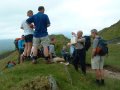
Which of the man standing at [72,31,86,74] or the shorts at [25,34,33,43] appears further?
the shorts at [25,34,33,43]

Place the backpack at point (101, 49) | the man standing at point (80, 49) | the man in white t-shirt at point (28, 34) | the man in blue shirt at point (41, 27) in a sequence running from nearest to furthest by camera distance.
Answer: the man in blue shirt at point (41, 27) < the backpack at point (101, 49) < the man standing at point (80, 49) < the man in white t-shirt at point (28, 34)

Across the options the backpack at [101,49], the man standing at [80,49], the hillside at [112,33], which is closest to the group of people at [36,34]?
the man standing at [80,49]

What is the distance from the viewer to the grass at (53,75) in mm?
20266

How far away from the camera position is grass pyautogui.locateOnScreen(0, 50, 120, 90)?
2027cm

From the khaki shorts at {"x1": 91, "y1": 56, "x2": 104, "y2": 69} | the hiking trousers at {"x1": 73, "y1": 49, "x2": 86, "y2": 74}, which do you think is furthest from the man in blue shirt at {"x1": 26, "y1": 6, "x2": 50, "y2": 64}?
the khaki shorts at {"x1": 91, "y1": 56, "x2": 104, "y2": 69}

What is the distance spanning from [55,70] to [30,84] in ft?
9.74

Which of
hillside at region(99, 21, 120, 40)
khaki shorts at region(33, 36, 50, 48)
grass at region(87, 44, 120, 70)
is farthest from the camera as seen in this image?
hillside at region(99, 21, 120, 40)

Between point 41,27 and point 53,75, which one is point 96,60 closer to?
point 53,75

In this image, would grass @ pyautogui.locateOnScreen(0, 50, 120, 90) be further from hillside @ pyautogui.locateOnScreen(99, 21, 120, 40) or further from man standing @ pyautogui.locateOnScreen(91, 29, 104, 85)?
hillside @ pyautogui.locateOnScreen(99, 21, 120, 40)

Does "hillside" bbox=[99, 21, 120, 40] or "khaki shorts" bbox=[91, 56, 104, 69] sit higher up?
"khaki shorts" bbox=[91, 56, 104, 69]

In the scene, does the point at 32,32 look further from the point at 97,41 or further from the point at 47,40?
the point at 97,41

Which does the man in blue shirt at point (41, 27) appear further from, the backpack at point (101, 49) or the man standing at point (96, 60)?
the backpack at point (101, 49)

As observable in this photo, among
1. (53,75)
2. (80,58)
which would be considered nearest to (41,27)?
(53,75)

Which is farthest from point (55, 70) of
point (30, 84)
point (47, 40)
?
point (30, 84)
